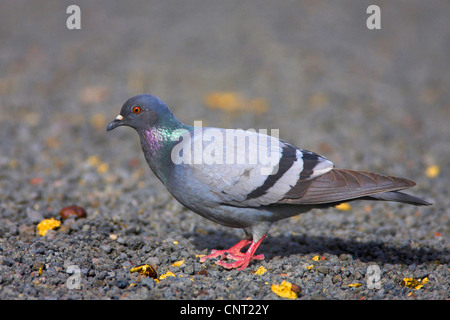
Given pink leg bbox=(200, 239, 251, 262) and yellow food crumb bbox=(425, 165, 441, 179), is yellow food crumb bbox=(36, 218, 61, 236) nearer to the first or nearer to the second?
pink leg bbox=(200, 239, 251, 262)

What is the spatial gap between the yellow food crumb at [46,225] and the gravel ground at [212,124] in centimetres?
9

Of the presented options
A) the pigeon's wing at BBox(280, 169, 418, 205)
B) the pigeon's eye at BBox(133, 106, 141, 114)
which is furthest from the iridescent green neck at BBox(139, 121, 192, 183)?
the pigeon's wing at BBox(280, 169, 418, 205)

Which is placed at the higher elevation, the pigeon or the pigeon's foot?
the pigeon

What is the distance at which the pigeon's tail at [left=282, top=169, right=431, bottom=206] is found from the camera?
184 inches

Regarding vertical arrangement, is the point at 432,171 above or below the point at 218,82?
below

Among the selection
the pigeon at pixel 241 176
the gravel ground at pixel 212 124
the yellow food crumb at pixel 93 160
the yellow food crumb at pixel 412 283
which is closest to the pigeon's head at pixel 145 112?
the pigeon at pixel 241 176

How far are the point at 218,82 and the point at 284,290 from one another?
6942 mm

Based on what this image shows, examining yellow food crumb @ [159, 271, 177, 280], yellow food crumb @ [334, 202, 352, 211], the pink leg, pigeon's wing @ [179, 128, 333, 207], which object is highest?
pigeon's wing @ [179, 128, 333, 207]

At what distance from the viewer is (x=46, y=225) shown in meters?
5.29

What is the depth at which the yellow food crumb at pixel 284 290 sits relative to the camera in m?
4.11

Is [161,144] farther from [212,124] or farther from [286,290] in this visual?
[212,124]

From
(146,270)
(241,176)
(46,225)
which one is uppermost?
(241,176)

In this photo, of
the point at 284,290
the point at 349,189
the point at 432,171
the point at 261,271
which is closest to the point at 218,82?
the point at 432,171

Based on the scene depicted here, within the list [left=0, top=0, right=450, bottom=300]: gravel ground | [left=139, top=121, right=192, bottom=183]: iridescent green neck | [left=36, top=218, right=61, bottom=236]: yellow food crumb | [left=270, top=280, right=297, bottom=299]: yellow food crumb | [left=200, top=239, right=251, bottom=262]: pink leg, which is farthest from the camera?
[left=36, top=218, right=61, bottom=236]: yellow food crumb
